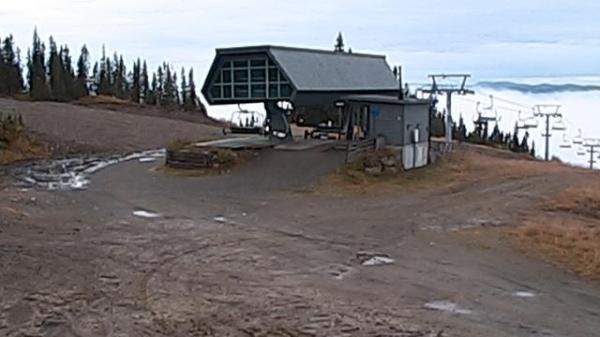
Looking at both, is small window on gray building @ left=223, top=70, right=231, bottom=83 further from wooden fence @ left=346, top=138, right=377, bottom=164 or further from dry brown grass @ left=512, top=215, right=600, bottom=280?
dry brown grass @ left=512, top=215, right=600, bottom=280

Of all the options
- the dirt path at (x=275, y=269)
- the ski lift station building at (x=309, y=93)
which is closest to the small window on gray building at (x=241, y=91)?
the ski lift station building at (x=309, y=93)

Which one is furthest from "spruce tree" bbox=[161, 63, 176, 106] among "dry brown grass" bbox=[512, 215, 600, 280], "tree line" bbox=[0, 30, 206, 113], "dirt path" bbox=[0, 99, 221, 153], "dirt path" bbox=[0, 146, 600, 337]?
"dry brown grass" bbox=[512, 215, 600, 280]

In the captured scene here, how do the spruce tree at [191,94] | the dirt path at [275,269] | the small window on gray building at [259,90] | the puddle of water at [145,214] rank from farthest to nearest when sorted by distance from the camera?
the spruce tree at [191,94] < the small window on gray building at [259,90] < the puddle of water at [145,214] < the dirt path at [275,269]

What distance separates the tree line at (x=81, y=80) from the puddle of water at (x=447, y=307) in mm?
53936

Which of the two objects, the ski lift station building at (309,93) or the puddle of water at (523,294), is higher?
the ski lift station building at (309,93)

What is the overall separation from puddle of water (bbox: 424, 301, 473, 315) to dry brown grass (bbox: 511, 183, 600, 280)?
278 cm

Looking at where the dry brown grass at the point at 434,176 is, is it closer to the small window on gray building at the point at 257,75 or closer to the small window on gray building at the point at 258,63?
the small window on gray building at the point at 257,75

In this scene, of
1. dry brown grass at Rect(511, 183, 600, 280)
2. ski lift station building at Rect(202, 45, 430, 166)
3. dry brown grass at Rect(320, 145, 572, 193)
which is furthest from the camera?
ski lift station building at Rect(202, 45, 430, 166)

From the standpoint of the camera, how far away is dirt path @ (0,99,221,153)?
35000 mm

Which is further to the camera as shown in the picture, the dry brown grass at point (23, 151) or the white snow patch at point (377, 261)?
the dry brown grass at point (23, 151)

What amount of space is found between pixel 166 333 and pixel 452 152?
23.8 m

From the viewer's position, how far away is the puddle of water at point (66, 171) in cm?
2188

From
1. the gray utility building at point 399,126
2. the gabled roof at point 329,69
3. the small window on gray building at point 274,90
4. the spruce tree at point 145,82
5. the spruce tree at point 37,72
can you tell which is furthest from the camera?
the spruce tree at point 145,82

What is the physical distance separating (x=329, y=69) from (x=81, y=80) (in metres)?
47.0
